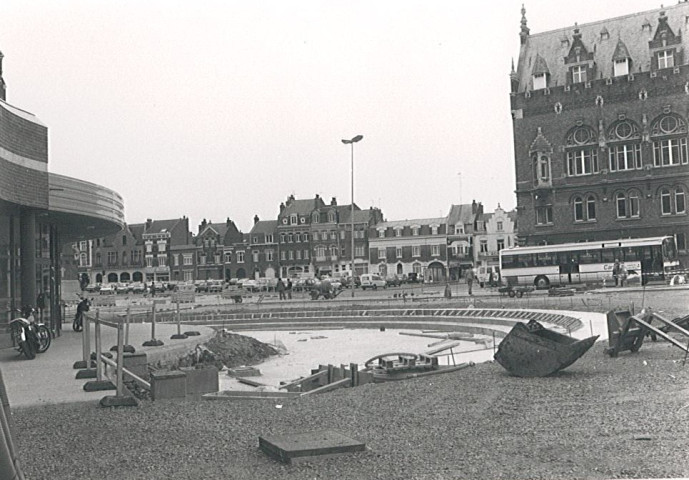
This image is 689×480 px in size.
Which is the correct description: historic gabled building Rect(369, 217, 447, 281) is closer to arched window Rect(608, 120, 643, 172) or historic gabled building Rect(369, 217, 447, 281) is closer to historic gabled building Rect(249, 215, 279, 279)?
historic gabled building Rect(249, 215, 279, 279)

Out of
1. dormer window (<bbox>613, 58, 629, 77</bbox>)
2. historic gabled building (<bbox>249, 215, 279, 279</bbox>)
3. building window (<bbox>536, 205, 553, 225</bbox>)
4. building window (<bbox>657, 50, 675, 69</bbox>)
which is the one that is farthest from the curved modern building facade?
historic gabled building (<bbox>249, 215, 279, 279</bbox>)

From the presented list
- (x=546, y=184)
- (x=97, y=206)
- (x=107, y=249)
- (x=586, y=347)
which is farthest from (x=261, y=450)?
(x=107, y=249)

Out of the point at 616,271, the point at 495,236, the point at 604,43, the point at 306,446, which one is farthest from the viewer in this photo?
the point at 495,236

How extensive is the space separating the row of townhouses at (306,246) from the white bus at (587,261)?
107 feet

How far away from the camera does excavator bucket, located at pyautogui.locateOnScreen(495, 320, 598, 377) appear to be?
11484 millimetres

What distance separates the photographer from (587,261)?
45.0 m

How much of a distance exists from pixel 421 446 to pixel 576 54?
53320 millimetres

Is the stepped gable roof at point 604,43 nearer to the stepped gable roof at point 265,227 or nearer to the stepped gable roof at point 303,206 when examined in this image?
the stepped gable roof at point 303,206

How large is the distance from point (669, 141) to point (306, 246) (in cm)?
5925

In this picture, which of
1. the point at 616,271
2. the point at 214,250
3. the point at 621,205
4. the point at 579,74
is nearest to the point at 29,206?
the point at 616,271

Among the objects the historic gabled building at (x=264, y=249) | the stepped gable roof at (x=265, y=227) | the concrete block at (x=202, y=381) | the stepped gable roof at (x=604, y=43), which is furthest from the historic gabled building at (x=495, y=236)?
the concrete block at (x=202, y=381)

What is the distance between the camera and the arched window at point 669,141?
49.2 metres

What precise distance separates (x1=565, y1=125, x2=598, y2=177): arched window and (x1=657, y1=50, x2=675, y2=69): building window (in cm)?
648

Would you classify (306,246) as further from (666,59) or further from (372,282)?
(666,59)
